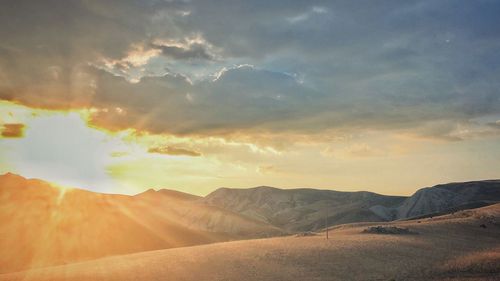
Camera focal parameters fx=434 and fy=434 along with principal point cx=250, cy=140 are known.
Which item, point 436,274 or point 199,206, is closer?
point 436,274

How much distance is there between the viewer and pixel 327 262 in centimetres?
4581

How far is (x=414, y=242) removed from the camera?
2157 inches

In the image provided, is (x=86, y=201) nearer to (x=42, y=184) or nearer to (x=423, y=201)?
(x=42, y=184)

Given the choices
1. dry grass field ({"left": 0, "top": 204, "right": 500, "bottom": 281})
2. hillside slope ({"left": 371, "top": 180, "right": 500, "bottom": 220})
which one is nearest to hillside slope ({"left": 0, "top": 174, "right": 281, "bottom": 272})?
dry grass field ({"left": 0, "top": 204, "right": 500, "bottom": 281})

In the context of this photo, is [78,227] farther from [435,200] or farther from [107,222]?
[435,200]

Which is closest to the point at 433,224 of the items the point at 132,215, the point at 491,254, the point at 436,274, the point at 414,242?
the point at 414,242

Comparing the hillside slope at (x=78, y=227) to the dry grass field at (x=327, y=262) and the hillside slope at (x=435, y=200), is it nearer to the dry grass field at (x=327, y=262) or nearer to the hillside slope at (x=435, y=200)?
the dry grass field at (x=327, y=262)

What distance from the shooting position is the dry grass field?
40.8 metres

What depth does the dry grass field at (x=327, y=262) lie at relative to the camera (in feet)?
134

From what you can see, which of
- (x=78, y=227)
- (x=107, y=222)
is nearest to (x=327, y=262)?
(x=78, y=227)

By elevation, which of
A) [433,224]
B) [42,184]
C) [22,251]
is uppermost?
[42,184]

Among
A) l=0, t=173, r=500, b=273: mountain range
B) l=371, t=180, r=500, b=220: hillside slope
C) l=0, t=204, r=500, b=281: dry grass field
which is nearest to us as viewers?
l=0, t=204, r=500, b=281: dry grass field

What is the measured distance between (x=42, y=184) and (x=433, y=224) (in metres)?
117

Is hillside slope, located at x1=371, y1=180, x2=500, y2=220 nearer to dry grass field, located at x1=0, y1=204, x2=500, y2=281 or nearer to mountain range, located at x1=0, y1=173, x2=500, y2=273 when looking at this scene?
mountain range, located at x1=0, y1=173, x2=500, y2=273
